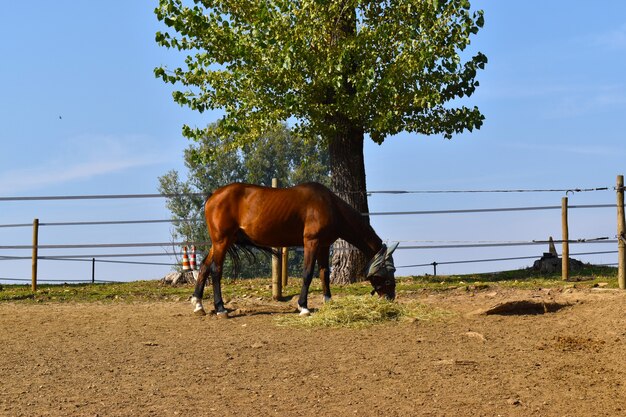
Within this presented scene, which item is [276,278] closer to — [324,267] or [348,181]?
[324,267]

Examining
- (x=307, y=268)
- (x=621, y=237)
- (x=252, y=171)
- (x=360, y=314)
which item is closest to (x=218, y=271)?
(x=307, y=268)

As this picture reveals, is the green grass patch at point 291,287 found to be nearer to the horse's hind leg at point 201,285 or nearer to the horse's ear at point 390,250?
the horse's ear at point 390,250

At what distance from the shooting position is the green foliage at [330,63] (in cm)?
1641

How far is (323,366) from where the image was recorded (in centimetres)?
775

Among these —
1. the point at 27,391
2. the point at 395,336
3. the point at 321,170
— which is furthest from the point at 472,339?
the point at 321,170

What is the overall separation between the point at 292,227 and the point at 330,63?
18.2 feet

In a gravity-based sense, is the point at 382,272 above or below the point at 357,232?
below

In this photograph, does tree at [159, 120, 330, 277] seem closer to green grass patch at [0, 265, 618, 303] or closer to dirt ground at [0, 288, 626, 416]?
green grass patch at [0, 265, 618, 303]

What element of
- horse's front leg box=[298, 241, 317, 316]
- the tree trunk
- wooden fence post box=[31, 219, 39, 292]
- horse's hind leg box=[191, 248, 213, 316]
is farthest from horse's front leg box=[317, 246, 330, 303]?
wooden fence post box=[31, 219, 39, 292]

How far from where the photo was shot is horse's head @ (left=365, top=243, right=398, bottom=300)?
11.4m

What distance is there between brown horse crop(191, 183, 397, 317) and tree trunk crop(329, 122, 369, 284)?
5.97m

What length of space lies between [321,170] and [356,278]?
2146 cm

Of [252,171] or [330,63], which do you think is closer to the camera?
[330,63]

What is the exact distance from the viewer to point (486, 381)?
7098mm
